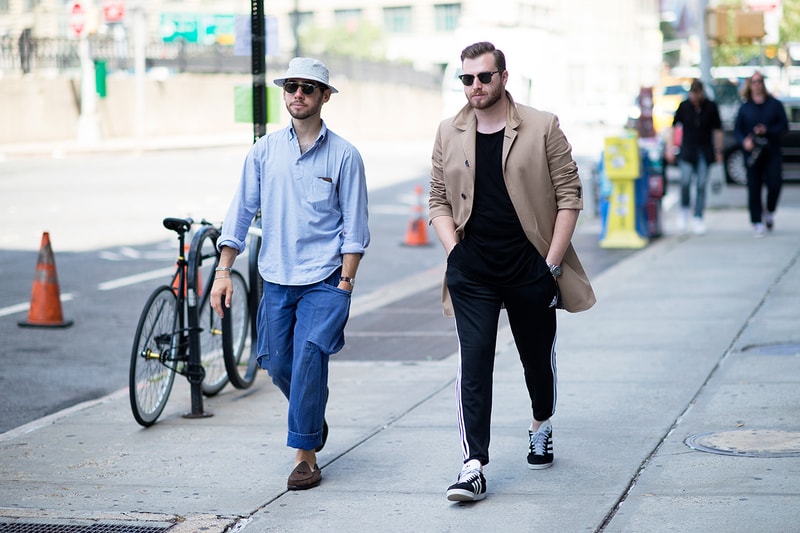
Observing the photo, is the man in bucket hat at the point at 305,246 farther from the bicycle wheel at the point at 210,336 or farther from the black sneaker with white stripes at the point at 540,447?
the bicycle wheel at the point at 210,336

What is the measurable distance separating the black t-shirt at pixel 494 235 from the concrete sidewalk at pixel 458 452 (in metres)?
0.97

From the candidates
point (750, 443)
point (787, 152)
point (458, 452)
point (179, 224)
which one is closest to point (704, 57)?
point (787, 152)

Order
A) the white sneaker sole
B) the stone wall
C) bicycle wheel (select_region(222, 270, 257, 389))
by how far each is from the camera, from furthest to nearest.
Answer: the stone wall < bicycle wheel (select_region(222, 270, 257, 389)) < the white sneaker sole

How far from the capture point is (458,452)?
6.31 metres

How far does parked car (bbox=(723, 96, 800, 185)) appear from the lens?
79.4ft

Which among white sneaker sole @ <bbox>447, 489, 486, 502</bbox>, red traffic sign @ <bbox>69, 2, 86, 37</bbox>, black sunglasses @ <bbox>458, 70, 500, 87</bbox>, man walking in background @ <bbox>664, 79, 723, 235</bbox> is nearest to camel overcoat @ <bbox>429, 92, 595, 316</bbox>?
black sunglasses @ <bbox>458, 70, 500, 87</bbox>

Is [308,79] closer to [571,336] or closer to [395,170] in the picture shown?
[571,336]

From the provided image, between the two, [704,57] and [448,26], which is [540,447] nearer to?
[704,57]

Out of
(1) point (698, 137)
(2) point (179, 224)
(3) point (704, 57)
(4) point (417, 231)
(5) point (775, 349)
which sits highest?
(3) point (704, 57)

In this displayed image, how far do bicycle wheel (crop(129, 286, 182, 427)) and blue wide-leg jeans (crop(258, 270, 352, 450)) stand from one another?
Answer: 1277 mm

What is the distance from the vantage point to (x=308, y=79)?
573 centimetres

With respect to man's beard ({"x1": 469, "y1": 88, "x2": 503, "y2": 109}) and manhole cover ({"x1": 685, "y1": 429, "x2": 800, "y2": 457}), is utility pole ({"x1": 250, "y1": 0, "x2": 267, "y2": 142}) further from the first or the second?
manhole cover ({"x1": 685, "y1": 429, "x2": 800, "y2": 457})

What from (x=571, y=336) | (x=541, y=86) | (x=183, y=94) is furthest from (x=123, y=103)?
(x=571, y=336)

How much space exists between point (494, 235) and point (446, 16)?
79037 mm
